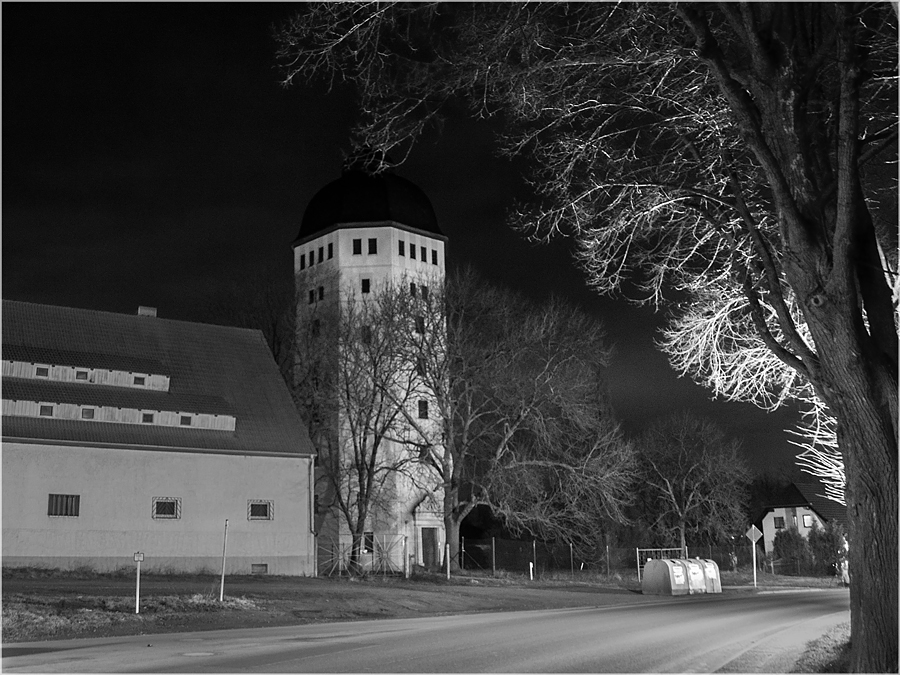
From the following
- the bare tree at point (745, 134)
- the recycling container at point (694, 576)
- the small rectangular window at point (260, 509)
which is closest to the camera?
the bare tree at point (745, 134)

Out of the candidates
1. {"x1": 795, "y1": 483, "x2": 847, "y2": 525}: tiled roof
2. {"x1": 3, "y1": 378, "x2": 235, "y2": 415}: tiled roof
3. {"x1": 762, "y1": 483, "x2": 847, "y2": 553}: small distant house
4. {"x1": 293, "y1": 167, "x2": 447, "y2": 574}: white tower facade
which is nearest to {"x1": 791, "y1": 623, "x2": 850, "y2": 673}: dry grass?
{"x1": 3, "y1": 378, "x2": 235, "y2": 415}: tiled roof

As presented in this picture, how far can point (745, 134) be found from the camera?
9203 mm

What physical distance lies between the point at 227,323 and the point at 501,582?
1002 inches

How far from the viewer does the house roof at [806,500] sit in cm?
8006

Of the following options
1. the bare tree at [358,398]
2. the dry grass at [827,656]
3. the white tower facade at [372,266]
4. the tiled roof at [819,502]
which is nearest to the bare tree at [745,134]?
the dry grass at [827,656]

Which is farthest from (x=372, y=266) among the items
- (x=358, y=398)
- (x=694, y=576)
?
(x=694, y=576)

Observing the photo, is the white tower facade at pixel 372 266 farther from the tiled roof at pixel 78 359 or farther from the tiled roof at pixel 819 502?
the tiled roof at pixel 819 502

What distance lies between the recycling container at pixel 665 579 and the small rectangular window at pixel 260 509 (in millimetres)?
14062

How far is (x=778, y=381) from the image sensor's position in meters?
15.9

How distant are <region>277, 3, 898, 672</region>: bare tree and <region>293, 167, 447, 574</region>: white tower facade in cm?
3838

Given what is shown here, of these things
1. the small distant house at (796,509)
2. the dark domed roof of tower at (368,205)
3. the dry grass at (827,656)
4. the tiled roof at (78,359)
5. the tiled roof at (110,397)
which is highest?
the dark domed roof of tower at (368,205)

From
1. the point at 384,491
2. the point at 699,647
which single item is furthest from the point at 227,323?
the point at 699,647

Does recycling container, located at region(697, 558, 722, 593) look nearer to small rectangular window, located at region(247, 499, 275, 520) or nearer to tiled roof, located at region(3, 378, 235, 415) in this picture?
small rectangular window, located at region(247, 499, 275, 520)

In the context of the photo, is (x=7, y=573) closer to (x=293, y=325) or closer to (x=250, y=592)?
(x=250, y=592)
